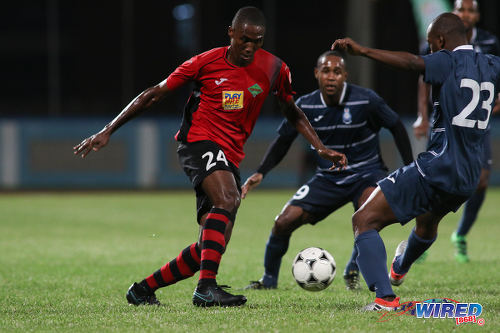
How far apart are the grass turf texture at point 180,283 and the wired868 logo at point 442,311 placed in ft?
0.23

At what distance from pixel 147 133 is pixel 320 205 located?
573 inches

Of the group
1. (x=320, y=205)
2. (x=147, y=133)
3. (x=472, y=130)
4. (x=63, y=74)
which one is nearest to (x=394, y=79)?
(x=147, y=133)

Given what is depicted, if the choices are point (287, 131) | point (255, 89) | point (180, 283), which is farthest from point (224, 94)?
point (180, 283)

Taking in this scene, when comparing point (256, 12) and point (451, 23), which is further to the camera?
point (256, 12)

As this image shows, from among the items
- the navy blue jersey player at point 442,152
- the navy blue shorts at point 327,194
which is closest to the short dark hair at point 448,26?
the navy blue jersey player at point 442,152

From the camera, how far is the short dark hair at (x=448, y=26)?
5012 millimetres

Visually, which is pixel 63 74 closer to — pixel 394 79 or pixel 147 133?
pixel 147 133

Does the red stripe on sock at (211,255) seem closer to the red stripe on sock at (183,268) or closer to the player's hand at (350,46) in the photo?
the red stripe on sock at (183,268)

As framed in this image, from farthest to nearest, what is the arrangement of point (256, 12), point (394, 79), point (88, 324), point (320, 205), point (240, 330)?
point (394, 79), point (320, 205), point (256, 12), point (88, 324), point (240, 330)

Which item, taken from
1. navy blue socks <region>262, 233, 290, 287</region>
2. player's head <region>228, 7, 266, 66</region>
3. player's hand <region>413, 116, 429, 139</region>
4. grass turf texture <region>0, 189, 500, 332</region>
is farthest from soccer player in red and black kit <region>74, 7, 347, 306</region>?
player's hand <region>413, 116, 429, 139</region>

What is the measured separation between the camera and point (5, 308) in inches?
215

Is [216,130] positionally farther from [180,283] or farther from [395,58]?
[180,283]

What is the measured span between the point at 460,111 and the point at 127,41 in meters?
19.3

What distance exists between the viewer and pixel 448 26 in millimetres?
5027
